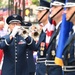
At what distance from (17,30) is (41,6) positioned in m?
0.93

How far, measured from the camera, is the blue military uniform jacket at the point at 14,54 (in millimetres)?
7902

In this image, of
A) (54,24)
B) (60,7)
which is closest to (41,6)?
(54,24)

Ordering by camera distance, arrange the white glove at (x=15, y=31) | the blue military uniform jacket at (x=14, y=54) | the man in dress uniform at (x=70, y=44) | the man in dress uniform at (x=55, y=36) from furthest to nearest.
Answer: the blue military uniform jacket at (x=14, y=54) → the white glove at (x=15, y=31) → the man in dress uniform at (x=55, y=36) → the man in dress uniform at (x=70, y=44)

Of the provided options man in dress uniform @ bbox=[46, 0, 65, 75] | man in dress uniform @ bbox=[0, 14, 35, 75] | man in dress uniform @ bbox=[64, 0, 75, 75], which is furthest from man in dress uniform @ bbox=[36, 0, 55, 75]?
man in dress uniform @ bbox=[64, 0, 75, 75]

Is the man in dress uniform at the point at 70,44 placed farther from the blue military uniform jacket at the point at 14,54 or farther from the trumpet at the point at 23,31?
the blue military uniform jacket at the point at 14,54

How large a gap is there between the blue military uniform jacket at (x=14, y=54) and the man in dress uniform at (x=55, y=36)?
1.97 m

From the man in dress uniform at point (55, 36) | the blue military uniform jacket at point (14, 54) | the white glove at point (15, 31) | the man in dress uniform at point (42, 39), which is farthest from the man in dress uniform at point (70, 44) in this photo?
the blue military uniform jacket at point (14, 54)

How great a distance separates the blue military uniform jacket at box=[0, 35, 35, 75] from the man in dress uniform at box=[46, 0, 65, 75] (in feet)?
6.47

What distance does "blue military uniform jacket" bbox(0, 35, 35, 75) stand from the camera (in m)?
7.90

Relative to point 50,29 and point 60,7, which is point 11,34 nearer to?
point 50,29

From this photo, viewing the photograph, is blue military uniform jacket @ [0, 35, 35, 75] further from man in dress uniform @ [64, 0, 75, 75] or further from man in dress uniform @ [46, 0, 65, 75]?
man in dress uniform @ [64, 0, 75, 75]

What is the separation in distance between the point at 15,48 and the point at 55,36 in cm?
222

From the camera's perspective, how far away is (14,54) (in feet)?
26.0

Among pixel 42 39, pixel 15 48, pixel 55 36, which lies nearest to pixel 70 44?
pixel 55 36
